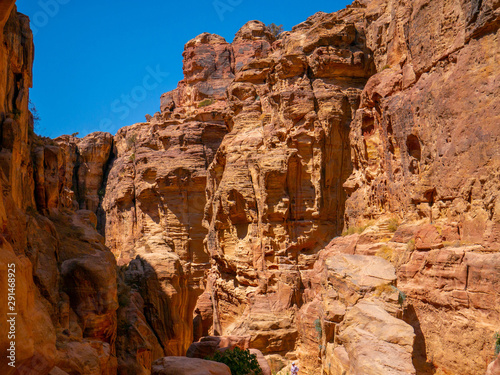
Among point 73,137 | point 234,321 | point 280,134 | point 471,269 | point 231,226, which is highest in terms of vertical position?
point 73,137

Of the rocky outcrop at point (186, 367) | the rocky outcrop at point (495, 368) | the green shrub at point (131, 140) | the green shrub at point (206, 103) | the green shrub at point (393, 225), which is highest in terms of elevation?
the green shrub at point (206, 103)

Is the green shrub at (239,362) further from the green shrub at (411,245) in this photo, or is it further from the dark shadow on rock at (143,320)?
the green shrub at (411,245)

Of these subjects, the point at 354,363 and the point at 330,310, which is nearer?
the point at 354,363

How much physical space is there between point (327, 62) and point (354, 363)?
56.8 ft

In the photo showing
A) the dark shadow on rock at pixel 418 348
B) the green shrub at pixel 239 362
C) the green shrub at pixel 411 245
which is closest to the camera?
the dark shadow on rock at pixel 418 348

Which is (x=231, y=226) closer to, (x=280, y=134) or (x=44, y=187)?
(x=280, y=134)

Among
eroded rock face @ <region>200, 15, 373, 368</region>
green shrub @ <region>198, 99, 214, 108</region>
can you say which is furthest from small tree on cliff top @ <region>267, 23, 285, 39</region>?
eroded rock face @ <region>200, 15, 373, 368</region>

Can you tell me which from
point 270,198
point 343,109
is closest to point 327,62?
point 343,109

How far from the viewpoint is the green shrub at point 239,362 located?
1231 centimetres

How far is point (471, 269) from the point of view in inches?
337

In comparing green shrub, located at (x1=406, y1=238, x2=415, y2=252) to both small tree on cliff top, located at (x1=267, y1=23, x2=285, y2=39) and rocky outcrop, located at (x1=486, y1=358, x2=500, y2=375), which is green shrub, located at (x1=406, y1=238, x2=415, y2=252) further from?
small tree on cliff top, located at (x1=267, y1=23, x2=285, y2=39)

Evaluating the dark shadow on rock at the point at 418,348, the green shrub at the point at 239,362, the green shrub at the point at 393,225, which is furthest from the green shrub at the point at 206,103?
the dark shadow on rock at the point at 418,348

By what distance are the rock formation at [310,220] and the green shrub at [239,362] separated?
1.90m

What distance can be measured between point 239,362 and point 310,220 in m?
11.4
